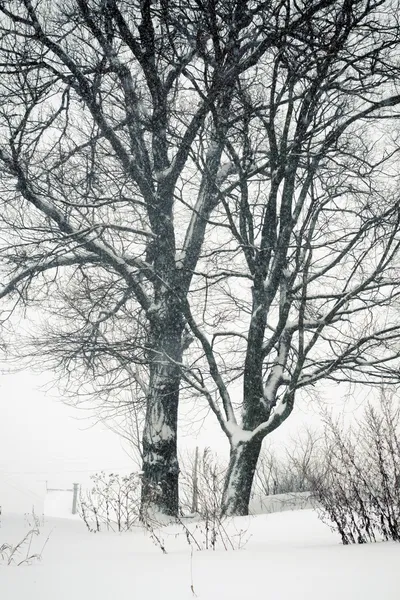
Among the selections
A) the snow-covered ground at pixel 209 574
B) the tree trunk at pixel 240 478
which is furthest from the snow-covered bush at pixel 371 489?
the tree trunk at pixel 240 478

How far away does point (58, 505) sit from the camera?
25.7 m

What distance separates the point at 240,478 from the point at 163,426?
1.34 m

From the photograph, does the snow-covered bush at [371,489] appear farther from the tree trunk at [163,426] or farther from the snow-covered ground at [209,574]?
the tree trunk at [163,426]

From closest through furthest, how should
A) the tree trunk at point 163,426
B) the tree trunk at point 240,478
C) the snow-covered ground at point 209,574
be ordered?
the snow-covered ground at point 209,574 < the tree trunk at point 240,478 < the tree trunk at point 163,426

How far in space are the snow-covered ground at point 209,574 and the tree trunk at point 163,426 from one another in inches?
108

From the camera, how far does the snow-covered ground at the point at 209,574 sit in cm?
221

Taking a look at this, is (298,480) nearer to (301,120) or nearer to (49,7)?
(301,120)

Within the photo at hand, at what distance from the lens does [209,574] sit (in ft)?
8.44

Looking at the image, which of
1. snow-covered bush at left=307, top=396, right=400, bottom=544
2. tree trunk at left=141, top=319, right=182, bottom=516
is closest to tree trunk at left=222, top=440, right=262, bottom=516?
tree trunk at left=141, top=319, right=182, bottom=516

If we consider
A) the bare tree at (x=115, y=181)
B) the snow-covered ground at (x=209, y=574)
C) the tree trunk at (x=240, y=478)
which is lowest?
the snow-covered ground at (x=209, y=574)

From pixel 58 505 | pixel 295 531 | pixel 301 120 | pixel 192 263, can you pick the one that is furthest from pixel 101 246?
pixel 58 505

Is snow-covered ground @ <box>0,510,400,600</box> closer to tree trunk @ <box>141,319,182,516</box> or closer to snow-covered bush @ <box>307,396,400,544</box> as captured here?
snow-covered bush @ <box>307,396,400,544</box>

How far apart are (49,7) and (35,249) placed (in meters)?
3.41

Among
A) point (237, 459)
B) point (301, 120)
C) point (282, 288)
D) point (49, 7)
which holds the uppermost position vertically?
point (49, 7)
